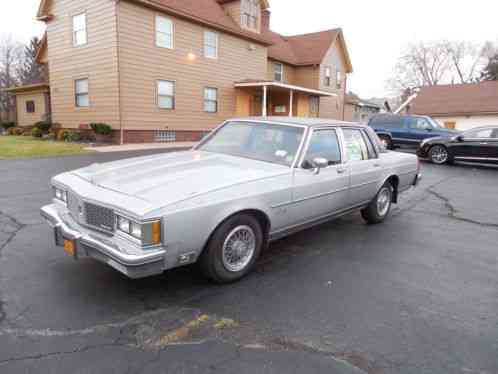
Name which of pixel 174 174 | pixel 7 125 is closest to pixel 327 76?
pixel 7 125

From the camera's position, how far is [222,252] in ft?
10.9

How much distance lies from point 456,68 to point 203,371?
68.4m

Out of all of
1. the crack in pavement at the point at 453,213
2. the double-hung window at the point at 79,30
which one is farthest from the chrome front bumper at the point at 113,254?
the double-hung window at the point at 79,30

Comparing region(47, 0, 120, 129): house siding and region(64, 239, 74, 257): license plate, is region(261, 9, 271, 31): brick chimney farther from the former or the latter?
region(64, 239, 74, 257): license plate

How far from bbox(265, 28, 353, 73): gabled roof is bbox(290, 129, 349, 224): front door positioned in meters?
23.1

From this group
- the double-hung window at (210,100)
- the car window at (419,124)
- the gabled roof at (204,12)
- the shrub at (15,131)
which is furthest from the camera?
the shrub at (15,131)

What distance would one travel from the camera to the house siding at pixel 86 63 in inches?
636

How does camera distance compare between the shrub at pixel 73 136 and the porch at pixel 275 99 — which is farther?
the porch at pixel 275 99

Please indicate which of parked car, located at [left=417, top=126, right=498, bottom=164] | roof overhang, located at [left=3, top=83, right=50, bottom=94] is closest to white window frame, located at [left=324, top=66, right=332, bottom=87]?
parked car, located at [left=417, top=126, right=498, bottom=164]

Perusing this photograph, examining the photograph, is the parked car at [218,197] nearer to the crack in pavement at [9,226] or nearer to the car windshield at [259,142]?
the car windshield at [259,142]

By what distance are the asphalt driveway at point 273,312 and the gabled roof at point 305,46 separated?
24.1 metres

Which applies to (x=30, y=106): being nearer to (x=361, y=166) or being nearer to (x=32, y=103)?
(x=32, y=103)

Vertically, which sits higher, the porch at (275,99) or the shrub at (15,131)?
the porch at (275,99)

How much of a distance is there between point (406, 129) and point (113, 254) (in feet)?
53.9
